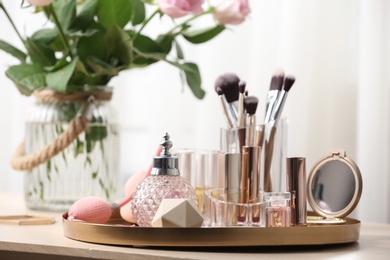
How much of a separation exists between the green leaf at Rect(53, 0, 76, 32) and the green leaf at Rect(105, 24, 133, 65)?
0.06 meters

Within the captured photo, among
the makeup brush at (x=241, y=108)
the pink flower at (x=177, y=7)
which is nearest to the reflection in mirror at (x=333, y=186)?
the makeup brush at (x=241, y=108)

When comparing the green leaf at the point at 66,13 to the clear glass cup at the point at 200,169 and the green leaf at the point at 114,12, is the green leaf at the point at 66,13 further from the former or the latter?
the clear glass cup at the point at 200,169

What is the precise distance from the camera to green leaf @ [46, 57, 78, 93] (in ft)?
3.29

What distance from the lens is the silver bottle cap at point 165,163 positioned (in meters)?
0.78

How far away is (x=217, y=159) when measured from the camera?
855mm

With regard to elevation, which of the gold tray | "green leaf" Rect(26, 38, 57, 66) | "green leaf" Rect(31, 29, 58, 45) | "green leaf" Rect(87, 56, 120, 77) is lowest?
the gold tray

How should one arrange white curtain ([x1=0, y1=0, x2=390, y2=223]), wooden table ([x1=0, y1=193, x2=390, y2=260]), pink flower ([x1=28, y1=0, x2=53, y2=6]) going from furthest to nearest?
white curtain ([x1=0, y1=0, x2=390, y2=223]) → pink flower ([x1=28, y1=0, x2=53, y2=6]) → wooden table ([x1=0, y1=193, x2=390, y2=260])

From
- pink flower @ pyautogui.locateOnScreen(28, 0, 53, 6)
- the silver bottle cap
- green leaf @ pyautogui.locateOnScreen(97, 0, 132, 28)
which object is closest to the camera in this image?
the silver bottle cap

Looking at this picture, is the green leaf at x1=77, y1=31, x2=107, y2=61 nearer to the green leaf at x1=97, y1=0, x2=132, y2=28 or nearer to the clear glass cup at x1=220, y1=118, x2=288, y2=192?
the green leaf at x1=97, y1=0, x2=132, y2=28

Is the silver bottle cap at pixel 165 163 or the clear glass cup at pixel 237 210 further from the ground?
the silver bottle cap at pixel 165 163

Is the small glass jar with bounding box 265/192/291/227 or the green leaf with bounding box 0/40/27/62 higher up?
the green leaf with bounding box 0/40/27/62

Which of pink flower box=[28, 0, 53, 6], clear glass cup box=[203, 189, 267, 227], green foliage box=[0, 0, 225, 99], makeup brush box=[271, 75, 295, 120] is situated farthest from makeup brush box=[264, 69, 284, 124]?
pink flower box=[28, 0, 53, 6]

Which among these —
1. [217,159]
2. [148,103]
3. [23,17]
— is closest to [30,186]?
A: [217,159]

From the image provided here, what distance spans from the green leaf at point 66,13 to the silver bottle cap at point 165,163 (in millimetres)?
Answer: 377
